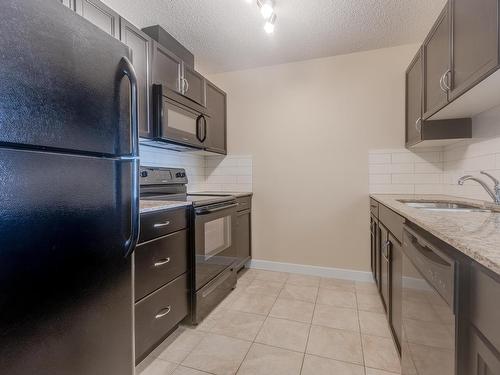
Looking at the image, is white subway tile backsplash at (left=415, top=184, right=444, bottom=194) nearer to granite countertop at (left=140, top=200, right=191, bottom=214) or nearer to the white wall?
the white wall

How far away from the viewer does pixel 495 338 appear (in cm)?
53

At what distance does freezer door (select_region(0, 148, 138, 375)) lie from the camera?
2.20 feet

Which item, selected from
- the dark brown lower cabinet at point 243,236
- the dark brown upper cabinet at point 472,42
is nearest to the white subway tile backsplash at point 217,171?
the dark brown lower cabinet at point 243,236

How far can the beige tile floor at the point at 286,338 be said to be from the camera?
1475 mm

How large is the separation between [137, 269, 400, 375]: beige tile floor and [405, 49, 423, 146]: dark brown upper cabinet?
150 centimetres

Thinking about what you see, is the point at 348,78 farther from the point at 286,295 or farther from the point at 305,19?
the point at 286,295

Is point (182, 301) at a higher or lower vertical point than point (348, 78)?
lower

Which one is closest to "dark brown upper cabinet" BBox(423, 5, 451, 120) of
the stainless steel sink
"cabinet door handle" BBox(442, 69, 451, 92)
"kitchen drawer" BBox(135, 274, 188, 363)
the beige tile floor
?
"cabinet door handle" BBox(442, 69, 451, 92)

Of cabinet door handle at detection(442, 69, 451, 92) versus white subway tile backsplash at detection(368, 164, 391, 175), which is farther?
white subway tile backsplash at detection(368, 164, 391, 175)

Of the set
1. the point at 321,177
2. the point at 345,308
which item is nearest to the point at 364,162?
the point at 321,177

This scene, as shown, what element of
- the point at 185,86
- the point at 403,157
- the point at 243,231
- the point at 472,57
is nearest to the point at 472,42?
the point at 472,57

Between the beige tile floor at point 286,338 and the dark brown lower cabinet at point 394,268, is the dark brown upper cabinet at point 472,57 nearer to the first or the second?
the dark brown lower cabinet at point 394,268

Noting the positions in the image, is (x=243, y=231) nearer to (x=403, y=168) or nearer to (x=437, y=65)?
(x=403, y=168)

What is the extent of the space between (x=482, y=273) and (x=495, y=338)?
0.13 meters
